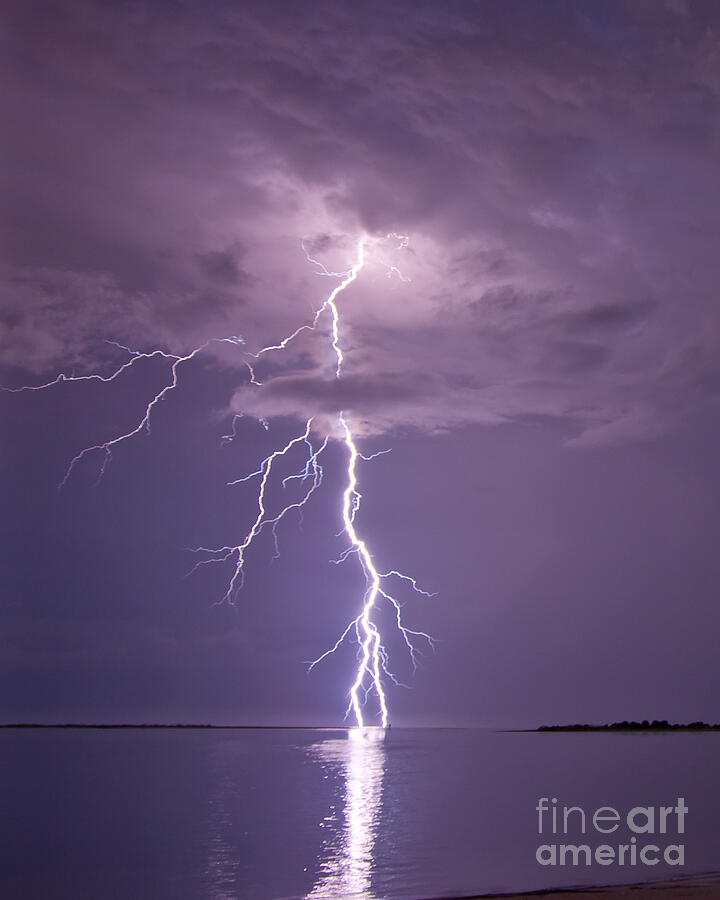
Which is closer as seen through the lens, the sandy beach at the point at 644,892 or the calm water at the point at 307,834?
the sandy beach at the point at 644,892

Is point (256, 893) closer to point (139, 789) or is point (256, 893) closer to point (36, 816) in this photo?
point (36, 816)

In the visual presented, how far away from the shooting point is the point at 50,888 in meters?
10.1

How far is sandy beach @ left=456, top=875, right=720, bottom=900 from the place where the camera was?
8.74m

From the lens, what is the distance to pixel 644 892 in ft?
29.5

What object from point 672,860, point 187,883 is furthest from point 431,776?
point 187,883

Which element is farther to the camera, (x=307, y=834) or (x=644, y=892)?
(x=307, y=834)

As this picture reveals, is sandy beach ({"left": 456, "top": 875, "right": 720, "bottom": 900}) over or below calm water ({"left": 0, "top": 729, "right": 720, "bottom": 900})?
over

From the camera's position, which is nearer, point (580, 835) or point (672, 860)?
point (672, 860)

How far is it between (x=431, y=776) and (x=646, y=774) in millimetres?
7414

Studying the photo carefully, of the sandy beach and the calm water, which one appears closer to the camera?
the sandy beach

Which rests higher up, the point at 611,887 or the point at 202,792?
the point at 611,887

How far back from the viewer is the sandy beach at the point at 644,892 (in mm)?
8742

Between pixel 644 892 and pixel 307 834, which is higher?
pixel 644 892

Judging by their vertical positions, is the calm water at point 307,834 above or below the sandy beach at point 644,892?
below
